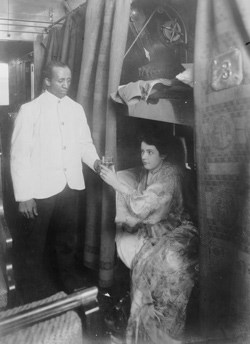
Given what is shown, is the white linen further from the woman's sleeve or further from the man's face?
the woman's sleeve

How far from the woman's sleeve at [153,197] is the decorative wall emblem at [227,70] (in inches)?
19.5

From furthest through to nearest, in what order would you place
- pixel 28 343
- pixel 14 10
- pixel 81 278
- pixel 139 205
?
pixel 14 10, pixel 81 278, pixel 139 205, pixel 28 343

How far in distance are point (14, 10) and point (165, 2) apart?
0.77 meters

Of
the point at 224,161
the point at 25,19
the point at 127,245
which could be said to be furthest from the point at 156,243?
the point at 25,19

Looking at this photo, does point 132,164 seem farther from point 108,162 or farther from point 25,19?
point 25,19

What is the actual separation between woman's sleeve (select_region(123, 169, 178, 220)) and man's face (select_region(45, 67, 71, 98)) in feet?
1.69

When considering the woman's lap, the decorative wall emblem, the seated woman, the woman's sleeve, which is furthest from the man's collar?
the decorative wall emblem

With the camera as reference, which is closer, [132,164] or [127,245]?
[127,245]

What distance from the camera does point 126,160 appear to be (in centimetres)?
142

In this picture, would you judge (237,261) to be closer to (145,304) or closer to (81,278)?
(145,304)

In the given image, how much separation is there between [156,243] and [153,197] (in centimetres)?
17

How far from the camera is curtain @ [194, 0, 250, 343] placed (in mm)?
779

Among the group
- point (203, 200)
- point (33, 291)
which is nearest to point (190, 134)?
point (203, 200)

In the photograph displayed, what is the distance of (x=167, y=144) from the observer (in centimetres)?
130
